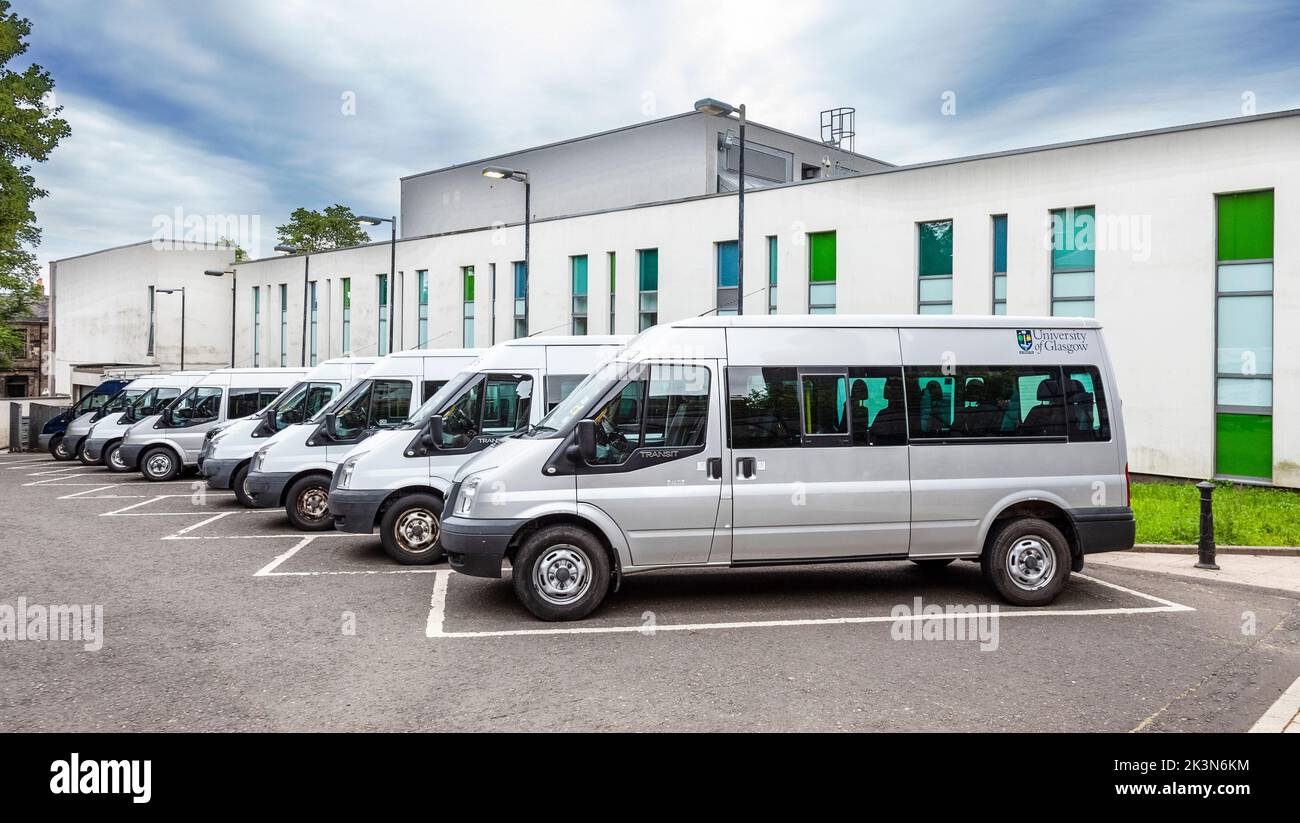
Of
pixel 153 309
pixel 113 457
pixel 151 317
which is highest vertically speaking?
pixel 153 309

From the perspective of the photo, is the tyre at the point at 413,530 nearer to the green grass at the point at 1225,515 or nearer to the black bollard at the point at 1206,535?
the black bollard at the point at 1206,535

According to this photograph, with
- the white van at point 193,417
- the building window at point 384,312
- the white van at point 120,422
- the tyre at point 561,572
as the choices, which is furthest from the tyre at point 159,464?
the building window at point 384,312

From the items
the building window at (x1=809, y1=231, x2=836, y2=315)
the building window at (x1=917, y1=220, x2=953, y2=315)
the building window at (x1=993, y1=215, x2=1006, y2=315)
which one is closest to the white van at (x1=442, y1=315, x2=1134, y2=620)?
the building window at (x1=993, y1=215, x2=1006, y2=315)

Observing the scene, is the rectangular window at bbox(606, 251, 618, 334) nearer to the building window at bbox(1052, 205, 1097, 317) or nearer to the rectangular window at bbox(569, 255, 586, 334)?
the rectangular window at bbox(569, 255, 586, 334)

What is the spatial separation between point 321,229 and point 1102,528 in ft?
214

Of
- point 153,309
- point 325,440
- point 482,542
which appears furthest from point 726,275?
point 153,309

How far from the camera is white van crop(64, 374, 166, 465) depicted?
23.9 meters

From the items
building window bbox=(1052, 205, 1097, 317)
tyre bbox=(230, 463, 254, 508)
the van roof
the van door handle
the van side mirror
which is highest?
building window bbox=(1052, 205, 1097, 317)

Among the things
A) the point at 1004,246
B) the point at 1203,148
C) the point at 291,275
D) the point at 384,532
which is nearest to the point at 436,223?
the point at 291,275

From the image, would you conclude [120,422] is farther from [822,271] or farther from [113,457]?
[822,271]

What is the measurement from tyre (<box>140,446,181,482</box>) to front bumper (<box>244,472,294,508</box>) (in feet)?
30.2

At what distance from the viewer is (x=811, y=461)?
7.82m

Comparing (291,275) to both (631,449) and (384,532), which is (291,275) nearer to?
(384,532)
